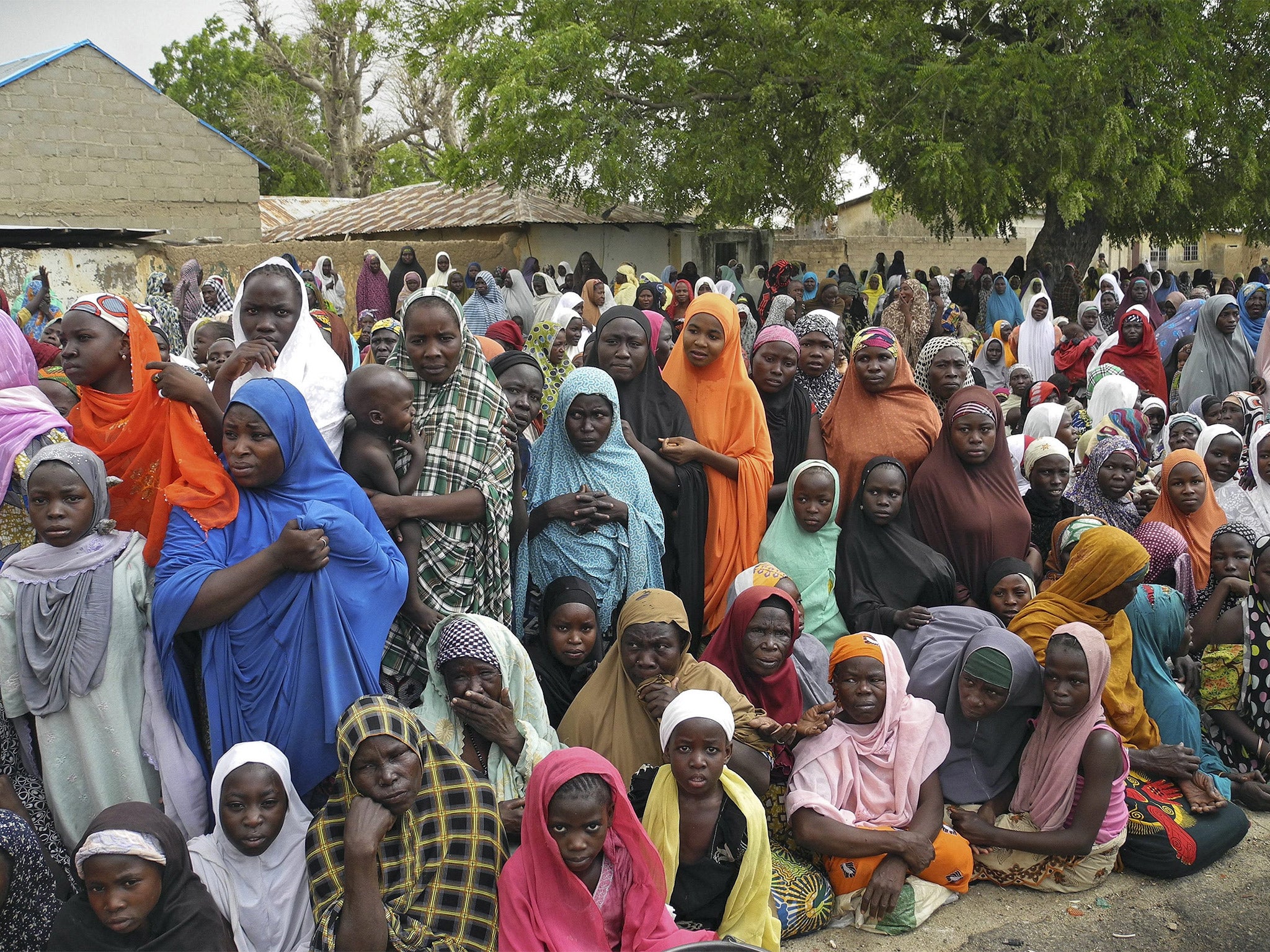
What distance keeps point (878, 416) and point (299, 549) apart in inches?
108

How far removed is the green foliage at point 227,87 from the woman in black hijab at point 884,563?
97.9 feet

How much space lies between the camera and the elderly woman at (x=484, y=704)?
10.0 feet

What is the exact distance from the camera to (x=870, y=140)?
46.4ft

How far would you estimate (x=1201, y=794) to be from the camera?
368cm

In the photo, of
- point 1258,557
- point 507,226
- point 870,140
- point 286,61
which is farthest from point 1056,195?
point 286,61

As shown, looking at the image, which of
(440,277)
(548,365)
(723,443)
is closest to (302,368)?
(723,443)

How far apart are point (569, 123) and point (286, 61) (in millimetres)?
14769

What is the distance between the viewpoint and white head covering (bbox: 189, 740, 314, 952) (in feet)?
8.59

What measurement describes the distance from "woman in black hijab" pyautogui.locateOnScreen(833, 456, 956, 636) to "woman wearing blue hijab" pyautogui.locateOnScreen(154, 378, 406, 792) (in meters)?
1.97

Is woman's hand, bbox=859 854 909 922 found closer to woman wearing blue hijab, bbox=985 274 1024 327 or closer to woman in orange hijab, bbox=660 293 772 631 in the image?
woman in orange hijab, bbox=660 293 772 631

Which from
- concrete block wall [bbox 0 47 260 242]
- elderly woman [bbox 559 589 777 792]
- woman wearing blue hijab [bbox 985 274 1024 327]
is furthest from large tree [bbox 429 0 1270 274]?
elderly woman [bbox 559 589 777 792]

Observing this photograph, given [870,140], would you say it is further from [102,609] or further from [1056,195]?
[102,609]

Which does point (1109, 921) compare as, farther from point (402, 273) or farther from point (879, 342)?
Result: point (402, 273)

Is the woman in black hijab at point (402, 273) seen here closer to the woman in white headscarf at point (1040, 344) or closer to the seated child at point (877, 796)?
the woman in white headscarf at point (1040, 344)
